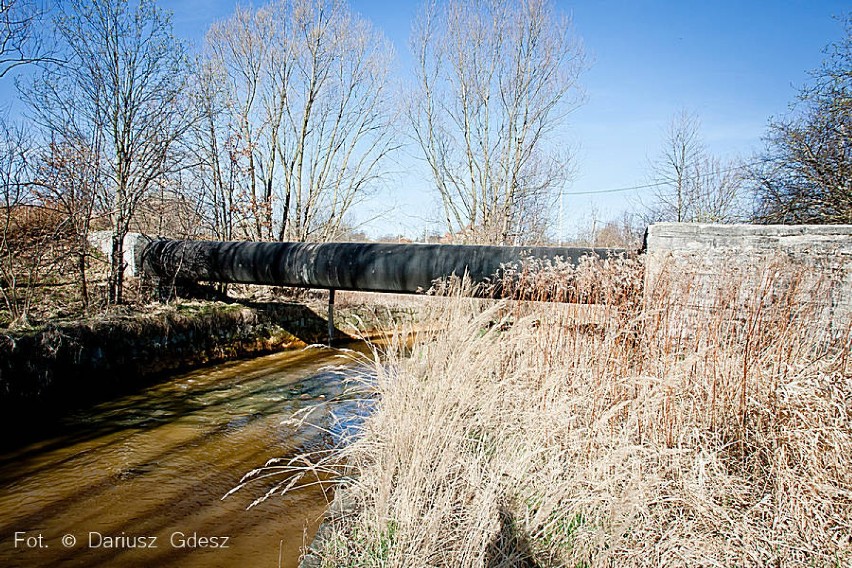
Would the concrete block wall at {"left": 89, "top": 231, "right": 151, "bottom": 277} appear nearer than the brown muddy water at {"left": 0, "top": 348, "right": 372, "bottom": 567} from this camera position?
No

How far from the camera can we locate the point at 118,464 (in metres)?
3.74

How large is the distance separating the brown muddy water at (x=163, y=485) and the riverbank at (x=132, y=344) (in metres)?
0.36

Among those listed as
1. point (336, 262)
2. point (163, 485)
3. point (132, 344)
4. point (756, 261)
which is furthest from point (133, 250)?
point (756, 261)

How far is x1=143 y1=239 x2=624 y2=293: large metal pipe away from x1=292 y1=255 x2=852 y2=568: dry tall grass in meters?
1.65

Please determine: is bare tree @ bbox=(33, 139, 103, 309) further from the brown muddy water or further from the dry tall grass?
the dry tall grass

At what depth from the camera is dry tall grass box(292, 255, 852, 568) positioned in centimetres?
197

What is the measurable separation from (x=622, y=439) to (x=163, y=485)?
3.37 metres

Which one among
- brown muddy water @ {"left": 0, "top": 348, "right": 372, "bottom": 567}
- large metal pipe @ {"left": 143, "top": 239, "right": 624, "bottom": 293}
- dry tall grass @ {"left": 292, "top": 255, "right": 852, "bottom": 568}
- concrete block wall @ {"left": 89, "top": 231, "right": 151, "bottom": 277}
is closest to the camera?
dry tall grass @ {"left": 292, "top": 255, "right": 852, "bottom": 568}

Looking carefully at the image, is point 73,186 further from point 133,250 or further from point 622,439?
point 622,439

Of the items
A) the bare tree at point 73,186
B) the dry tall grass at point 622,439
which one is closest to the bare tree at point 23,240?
the bare tree at point 73,186

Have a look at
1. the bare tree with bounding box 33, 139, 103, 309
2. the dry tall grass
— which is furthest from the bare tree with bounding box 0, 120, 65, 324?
the dry tall grass

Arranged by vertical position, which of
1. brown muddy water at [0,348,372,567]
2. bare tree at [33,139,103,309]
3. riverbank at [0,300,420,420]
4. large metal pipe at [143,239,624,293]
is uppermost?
bare tree at [33,139,103,309]

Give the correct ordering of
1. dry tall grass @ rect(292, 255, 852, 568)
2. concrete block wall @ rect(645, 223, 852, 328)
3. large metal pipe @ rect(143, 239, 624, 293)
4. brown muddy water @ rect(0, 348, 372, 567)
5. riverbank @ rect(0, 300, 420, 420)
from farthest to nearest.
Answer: large metal pipe @ rect(143, 239, 624, 293) < riverbank @ rect(0, 300, 420, 420) < concrete block wall @ rect(645, 223, 852, 328) < brown muddy water @ rect(0, 348, 372, 567) < dry tall grass @ rect(292, 255, 852, 568)

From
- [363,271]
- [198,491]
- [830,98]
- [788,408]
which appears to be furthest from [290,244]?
[830,98]
